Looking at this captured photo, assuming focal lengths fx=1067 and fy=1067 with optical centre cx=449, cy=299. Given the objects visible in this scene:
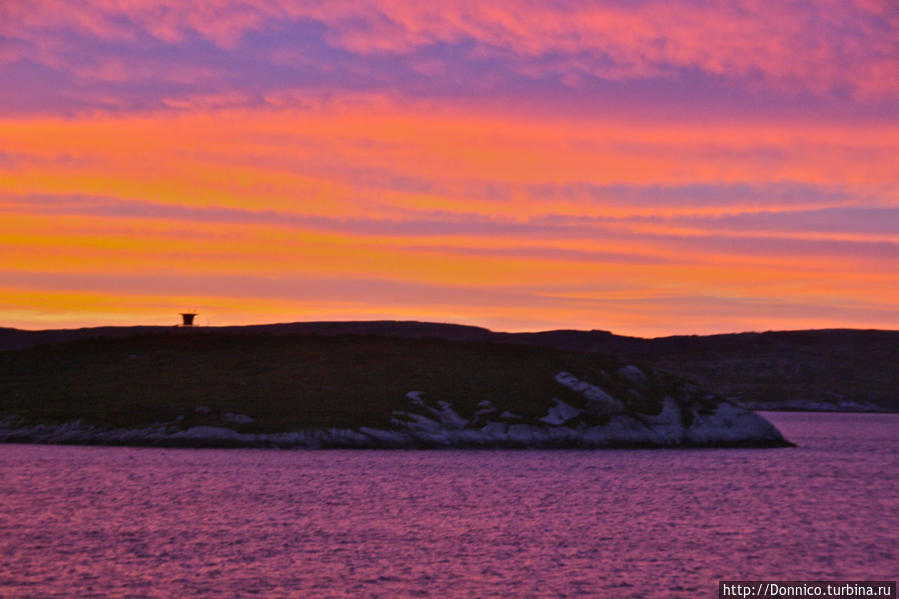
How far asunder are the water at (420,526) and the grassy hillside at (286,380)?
2003cm

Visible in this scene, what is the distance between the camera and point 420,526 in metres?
59.7

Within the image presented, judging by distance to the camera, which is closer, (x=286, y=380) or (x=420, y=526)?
(x=420, y=526)

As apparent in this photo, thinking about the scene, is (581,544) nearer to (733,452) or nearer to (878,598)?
(878,598)

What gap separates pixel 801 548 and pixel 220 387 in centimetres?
10001

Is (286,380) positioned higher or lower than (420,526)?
higher

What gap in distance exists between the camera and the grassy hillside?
12625cm

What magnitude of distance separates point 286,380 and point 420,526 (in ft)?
297

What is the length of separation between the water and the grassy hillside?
20.0m

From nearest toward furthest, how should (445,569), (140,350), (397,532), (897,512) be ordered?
1. (445,569)
2. (397,532)
3. (897,512)
4. (140,350)

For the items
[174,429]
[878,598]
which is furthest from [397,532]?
[174,429]

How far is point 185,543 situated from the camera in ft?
170

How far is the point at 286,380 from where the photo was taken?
14762 cm

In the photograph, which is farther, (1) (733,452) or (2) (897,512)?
(1) (733,452)

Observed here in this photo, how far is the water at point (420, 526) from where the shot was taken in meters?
43.0
